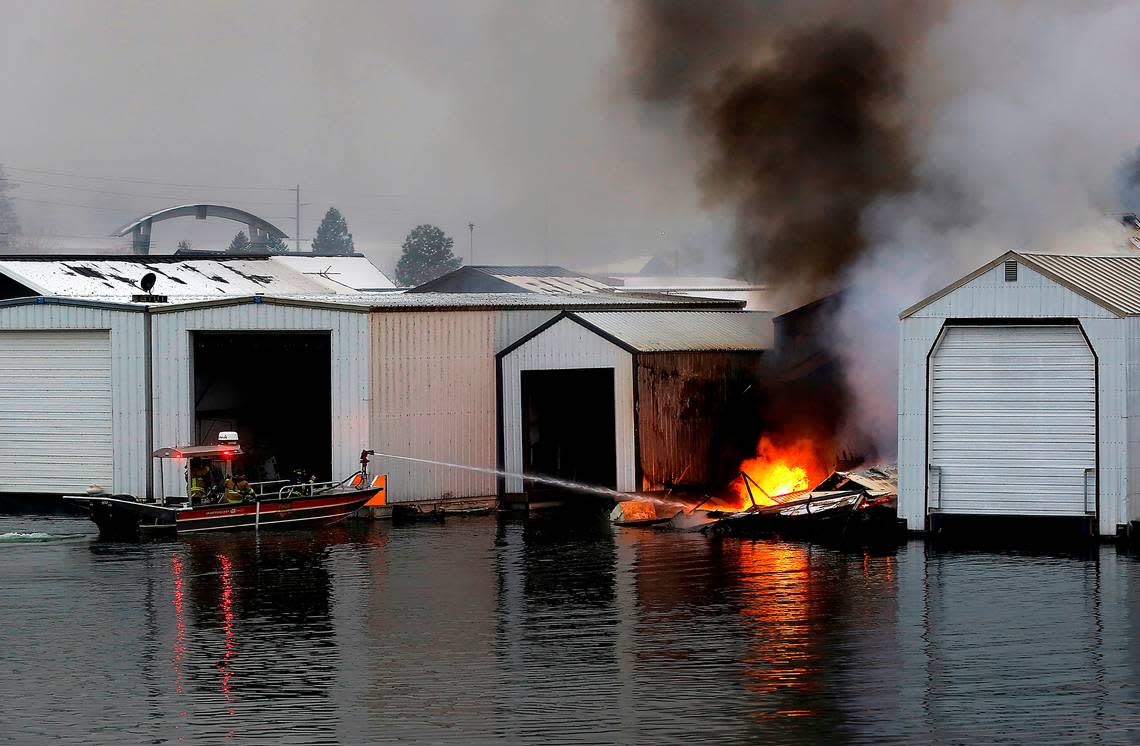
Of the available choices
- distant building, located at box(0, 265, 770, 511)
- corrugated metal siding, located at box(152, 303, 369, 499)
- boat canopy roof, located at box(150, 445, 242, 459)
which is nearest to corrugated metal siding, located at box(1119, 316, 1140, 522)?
distant building, located at box(0, 265, 770, 511)

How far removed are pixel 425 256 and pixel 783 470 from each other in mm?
137997

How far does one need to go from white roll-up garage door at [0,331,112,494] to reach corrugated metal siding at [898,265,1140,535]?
21.4m

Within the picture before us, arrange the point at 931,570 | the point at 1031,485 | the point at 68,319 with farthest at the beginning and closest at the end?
1. the point at 68,319
2. the point at 1031,485
3. the point at 931,570

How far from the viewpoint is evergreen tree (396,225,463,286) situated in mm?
178000

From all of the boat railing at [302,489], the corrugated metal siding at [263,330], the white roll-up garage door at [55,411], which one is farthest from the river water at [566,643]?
the white roll-up garage door at [55,411]

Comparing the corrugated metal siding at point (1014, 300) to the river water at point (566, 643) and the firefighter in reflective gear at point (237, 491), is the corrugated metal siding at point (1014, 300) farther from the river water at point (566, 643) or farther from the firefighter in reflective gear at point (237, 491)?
the firefighter in reflective gear at point (237, 491)

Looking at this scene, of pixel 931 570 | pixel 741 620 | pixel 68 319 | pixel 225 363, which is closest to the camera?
pixel 741 620

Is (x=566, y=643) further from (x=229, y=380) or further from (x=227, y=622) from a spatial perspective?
(x=229, y=380)

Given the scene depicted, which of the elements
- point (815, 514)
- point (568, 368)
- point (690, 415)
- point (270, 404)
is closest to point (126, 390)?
point (270, 404)

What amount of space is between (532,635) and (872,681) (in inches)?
246

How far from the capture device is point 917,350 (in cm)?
3672

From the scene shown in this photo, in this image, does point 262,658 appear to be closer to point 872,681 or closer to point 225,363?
point 872,681

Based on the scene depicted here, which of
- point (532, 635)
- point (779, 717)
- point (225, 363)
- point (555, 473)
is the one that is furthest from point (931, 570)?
point (225, 363)

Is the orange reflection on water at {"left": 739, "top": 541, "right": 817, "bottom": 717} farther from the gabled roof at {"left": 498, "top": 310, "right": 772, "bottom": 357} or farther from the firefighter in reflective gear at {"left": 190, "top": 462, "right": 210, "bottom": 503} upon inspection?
the firefighter in reflective gear at {"left": 190, "top": 462, "right": 210, "bottom": 503}
